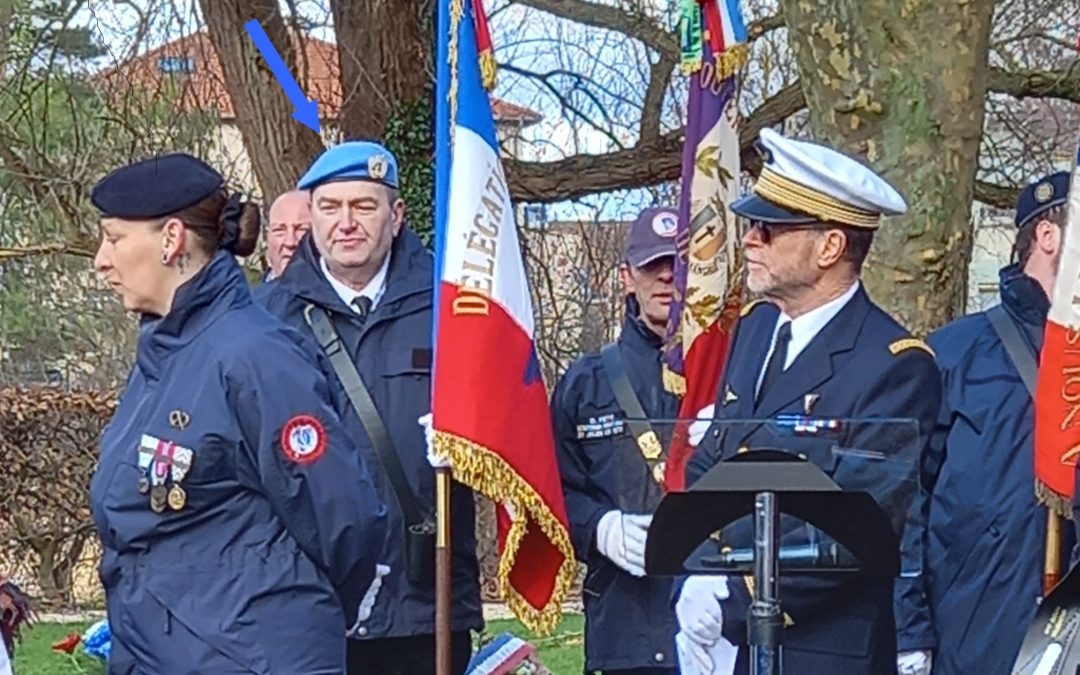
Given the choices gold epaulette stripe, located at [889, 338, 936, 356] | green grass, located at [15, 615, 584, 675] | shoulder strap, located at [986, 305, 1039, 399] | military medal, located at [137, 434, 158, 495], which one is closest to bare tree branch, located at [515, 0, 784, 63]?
green grass, located at [15, 615, 584, 675]

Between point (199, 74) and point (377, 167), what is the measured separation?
5.68m

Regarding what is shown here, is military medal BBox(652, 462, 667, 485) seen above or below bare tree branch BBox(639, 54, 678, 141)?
below

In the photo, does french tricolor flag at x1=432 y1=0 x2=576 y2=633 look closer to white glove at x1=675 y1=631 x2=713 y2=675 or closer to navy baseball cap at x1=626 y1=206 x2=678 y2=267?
navy baseball cap at x1=626 y1=206 x2=678 y2=267

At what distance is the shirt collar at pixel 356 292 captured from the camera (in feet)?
15.9

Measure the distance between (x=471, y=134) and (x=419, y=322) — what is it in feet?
1.76

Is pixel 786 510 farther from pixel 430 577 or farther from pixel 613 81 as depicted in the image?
pixel 613 81

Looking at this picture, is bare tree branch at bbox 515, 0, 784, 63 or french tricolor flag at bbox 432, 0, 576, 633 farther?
bare tree branch at bbox 515, 0, 784, 63

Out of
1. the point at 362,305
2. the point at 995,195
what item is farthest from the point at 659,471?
the point at 995,195

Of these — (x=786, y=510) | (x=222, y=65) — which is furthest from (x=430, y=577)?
(x=222, y=65)

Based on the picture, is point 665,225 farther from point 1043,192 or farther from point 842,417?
point 842,417

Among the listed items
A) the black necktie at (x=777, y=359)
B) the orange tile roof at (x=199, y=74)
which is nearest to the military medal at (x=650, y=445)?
the black necktie at (x=777, y=359)

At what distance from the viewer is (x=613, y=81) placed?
1267 centimetres

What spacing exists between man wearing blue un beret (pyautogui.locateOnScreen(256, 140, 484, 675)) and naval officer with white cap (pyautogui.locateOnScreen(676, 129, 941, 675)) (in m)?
0.99

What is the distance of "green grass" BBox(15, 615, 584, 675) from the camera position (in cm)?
787
